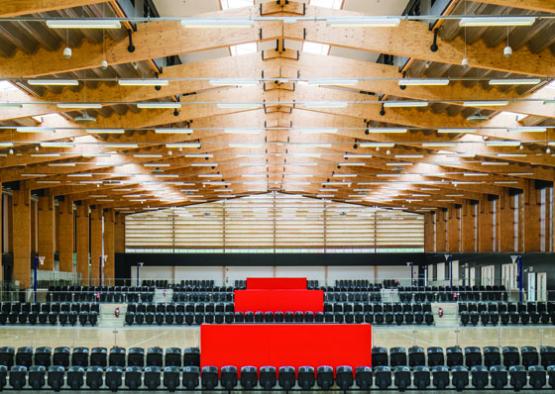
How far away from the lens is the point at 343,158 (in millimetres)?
39312

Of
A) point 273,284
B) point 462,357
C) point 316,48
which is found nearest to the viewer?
point 462,357

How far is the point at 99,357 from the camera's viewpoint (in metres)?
22.0

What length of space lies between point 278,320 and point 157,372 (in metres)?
13.0

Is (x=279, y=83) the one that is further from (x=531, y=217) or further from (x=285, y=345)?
(x=531, y=217)

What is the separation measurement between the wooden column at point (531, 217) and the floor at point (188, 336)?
49.4 feet

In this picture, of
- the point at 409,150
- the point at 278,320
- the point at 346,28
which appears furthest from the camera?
the point at 409,150

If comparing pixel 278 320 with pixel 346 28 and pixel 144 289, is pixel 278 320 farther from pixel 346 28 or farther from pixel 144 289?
pixel 144 289

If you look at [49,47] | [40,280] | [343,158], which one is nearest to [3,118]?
[49,47]

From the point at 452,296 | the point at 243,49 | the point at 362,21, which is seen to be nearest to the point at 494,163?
the point at 452,296

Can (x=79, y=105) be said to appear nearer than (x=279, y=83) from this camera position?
Yes

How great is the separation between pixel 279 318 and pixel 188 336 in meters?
4.72

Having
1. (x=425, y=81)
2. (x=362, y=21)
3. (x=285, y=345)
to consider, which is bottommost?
(x=285, y=345)

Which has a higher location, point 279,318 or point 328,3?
point 328,3

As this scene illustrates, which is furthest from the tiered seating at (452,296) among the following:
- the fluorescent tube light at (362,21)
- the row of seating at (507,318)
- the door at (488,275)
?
the fluorescent tube light at (362,21)
